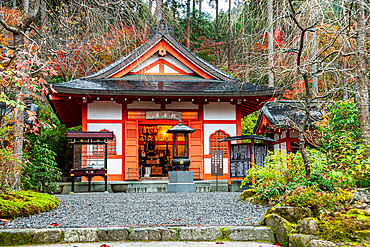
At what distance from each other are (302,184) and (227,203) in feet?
5.68

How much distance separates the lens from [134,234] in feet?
13.0

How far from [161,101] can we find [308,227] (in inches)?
346

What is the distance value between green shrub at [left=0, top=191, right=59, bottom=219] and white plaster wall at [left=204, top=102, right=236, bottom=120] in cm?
751

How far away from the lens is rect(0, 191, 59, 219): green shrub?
4719mm

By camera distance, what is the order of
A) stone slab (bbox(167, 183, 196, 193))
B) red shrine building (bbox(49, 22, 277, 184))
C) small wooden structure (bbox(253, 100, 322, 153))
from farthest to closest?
small wooden structure (bbox(253, 100, 322, 153)) < red shrine building (bbox(49, 22, 277, 184)) < stone slab (bbox(167, 183, 196, 193))

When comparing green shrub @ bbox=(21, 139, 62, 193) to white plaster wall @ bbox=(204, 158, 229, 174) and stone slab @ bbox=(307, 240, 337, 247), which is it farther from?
stone slab @ bbox=(307, 240, 337, 247)

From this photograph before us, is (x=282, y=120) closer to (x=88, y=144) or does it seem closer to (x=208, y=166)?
(x=208, y=166)

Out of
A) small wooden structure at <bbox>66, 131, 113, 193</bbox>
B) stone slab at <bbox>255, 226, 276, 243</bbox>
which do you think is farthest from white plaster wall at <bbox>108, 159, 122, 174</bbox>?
stone slab at <bbox>255, 226, 276, 243</bbox>

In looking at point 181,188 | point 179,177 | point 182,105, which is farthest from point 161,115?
point 181,188

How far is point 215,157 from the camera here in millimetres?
10742

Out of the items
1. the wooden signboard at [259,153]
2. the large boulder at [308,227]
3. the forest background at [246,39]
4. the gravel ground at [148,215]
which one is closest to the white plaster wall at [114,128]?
the forest background at [246,39]

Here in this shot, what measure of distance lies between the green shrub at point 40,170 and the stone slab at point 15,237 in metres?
6.35

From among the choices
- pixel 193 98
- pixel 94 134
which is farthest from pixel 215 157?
pixel 94 134

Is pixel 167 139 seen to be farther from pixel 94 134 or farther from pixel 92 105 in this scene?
pixel 94 134
